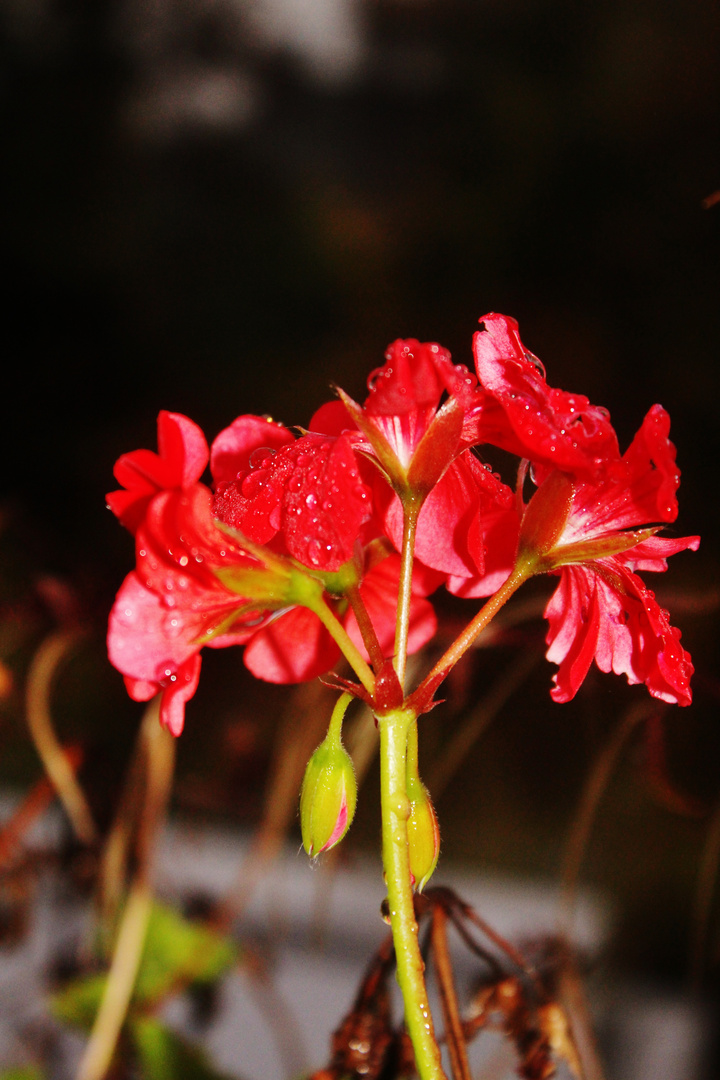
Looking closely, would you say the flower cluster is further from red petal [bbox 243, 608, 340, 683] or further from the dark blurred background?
the dark blurred background

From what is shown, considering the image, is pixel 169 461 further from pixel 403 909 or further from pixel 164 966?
pixel 164 966

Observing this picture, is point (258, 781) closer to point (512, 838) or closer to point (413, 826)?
point (512, 838)

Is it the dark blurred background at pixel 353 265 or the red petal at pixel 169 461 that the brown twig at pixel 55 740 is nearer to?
the dark blurred background at pixel 353 265

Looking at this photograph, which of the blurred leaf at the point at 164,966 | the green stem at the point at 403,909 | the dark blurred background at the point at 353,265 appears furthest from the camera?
the blurred leaf at the point at 164,966

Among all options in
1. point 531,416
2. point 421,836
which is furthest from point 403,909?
point 531,416

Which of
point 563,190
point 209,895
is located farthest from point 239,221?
point 209,895

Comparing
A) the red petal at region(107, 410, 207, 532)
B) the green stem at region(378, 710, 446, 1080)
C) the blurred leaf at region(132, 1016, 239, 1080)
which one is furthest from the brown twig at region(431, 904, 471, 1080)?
the blurred leaf at region(132, 1016, 239, 1080)

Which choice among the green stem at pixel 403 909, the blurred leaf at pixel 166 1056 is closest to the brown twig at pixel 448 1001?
the green stem at pixel 403 909

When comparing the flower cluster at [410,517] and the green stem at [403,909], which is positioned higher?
the flower cluster at [410,517]
